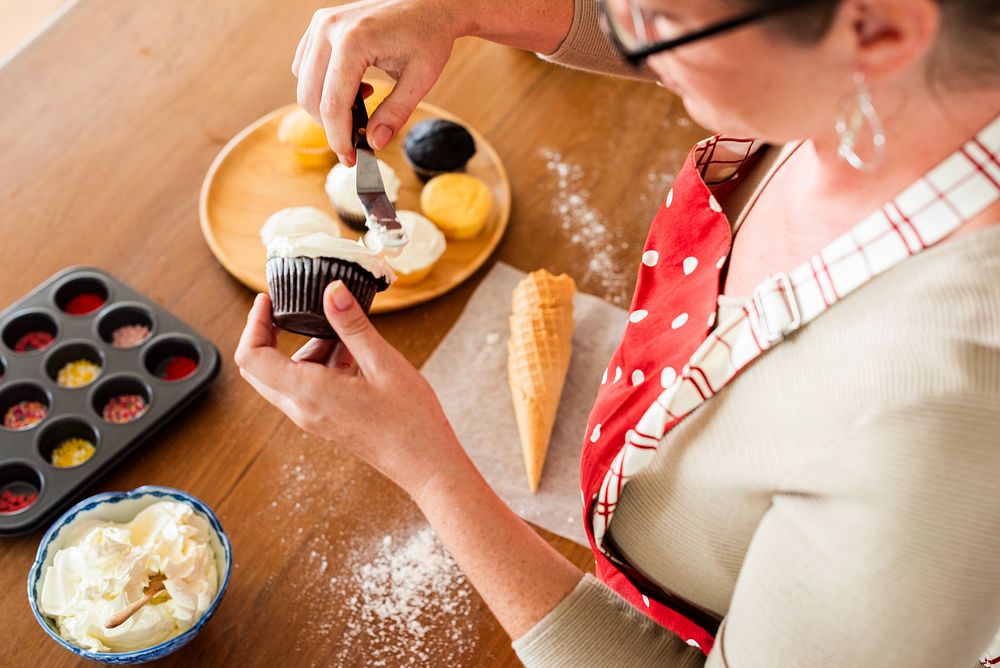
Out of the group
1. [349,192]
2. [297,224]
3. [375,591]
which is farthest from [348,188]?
[375,591]

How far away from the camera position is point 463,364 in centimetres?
145

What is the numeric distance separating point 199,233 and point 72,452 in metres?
0.46

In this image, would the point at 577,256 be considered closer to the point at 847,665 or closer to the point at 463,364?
the point at 463,364

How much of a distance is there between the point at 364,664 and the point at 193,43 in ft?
4.30

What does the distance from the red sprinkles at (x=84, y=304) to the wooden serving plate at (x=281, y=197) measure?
0.68ft

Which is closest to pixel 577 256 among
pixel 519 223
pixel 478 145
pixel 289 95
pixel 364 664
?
pixel 519 223

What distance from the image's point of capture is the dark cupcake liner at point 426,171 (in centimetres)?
161

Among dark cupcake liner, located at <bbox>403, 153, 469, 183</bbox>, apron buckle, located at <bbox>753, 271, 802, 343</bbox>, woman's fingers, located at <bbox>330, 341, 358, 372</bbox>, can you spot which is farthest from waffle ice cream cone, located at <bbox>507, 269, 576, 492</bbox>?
apron buckle, located at <bbox>753, 271, 802, 343</bbox>

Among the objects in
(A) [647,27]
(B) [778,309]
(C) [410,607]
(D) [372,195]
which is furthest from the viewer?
(C) [410,607]

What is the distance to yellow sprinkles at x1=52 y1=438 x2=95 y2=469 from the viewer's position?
126 cm

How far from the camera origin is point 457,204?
1562 millimetres

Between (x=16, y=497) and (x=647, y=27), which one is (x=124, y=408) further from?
(x=647, y=27)

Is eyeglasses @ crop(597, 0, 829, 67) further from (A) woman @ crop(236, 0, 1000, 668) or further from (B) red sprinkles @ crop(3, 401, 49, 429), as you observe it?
(B) red sprinkles @ crop(3, 401, 49, 429)

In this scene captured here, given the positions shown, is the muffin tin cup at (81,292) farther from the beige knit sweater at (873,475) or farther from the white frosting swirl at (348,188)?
the beige knit sweater at (873,475)
